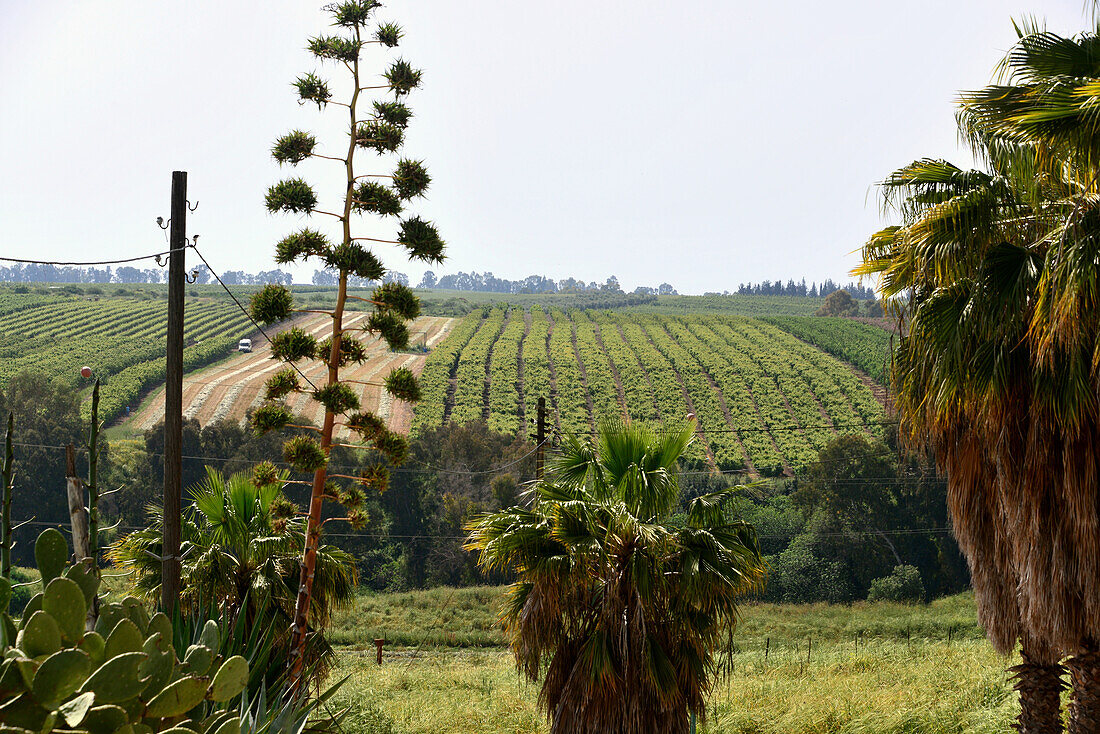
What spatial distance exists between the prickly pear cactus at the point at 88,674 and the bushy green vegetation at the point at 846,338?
195 ft

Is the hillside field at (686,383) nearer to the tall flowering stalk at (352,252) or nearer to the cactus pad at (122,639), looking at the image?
the tall flowering stalk at (352,252)

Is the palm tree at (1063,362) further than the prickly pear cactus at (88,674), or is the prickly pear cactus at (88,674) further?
the palm tree at (1063,362)

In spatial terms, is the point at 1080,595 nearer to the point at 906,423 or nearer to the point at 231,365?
the point at 906,423

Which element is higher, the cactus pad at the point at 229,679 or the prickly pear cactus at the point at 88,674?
the prickly pear cactus at the point at 88,674

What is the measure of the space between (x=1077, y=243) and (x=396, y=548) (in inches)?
1520

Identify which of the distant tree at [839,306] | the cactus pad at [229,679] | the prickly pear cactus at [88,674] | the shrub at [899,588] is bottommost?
the shrub at [899,588]

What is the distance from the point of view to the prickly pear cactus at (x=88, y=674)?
2.75 metres

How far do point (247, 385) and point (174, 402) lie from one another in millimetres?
52829

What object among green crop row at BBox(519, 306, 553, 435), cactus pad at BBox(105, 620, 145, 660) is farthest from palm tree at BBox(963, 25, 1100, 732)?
green crop row at BBox(519, 306, 553, 435)

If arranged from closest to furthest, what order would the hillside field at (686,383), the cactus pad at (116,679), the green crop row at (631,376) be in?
the cactus pad at (116,679) < the hillside field at (686,383) < the green crop row at (631,376)

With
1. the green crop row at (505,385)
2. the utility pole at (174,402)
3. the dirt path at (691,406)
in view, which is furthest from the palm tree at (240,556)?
the green crop row at (505,385)

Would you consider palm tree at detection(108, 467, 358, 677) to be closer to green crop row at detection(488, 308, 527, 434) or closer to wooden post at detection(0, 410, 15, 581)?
wooden post at detection(0, 410, 15, 581)

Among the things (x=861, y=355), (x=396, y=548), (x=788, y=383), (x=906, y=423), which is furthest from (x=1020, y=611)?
(x=861, y=355)

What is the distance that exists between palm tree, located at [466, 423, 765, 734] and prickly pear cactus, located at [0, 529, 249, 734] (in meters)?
4.86
